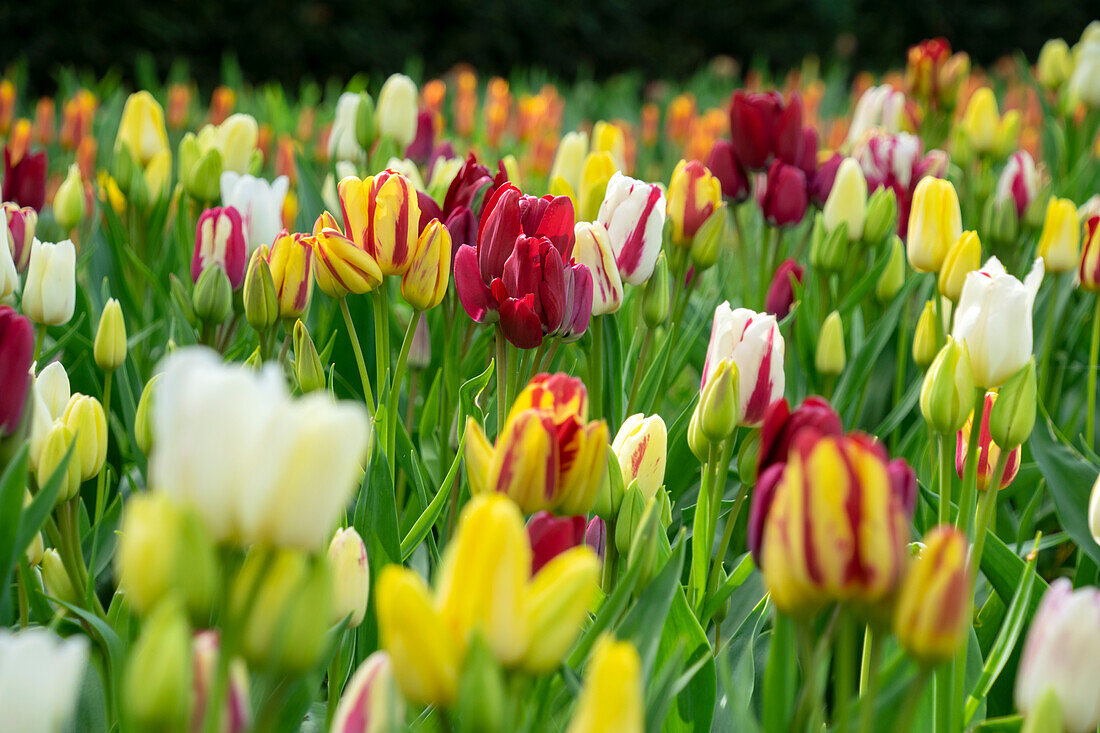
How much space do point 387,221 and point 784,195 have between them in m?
0.75

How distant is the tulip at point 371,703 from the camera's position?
0.43 metres

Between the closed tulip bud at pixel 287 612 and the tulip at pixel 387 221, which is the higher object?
the tulip at pixel 387 221

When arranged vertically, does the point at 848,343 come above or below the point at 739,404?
below

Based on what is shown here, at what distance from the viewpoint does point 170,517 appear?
391 mm

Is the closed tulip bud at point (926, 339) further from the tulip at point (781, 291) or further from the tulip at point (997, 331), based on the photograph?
the tulip at point (781, 291)

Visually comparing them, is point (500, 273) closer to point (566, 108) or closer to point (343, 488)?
point (343, 488)

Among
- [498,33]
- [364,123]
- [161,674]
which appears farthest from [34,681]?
[498,33]

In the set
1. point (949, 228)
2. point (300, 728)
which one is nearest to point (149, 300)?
point (300, 728)

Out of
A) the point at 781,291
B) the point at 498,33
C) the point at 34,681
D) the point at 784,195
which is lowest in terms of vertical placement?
the point at 498,33

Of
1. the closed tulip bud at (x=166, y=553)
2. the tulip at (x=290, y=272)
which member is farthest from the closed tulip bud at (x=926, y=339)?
the closed tulip bud at (x=166, y=553)

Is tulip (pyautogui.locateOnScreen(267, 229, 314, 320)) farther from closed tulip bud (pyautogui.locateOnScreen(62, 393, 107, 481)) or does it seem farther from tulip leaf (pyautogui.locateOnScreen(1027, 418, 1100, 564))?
tulip leaf (pyautogui.locateOnScreen(1027, 418, 1100, 564))

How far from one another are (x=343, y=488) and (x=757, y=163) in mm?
1181

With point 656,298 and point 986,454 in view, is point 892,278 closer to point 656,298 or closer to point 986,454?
point 656,298

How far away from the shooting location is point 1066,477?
1025mm
